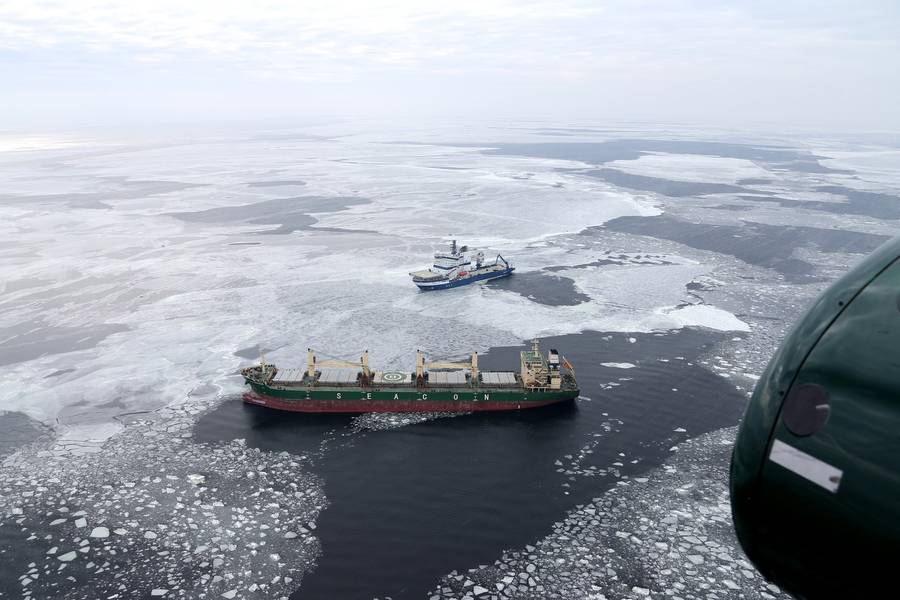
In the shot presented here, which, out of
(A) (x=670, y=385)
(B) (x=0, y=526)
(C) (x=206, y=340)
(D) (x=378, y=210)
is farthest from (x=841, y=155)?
(B) (x=0, y=526)

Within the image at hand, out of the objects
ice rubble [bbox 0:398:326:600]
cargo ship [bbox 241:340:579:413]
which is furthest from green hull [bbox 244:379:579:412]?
ice rubble [bbox 0:398:326:600]

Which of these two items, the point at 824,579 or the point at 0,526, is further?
the point at 0,526

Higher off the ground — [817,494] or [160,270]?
[817,494]

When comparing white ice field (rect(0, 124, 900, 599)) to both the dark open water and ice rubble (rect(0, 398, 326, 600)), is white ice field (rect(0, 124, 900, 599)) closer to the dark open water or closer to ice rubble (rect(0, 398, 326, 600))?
ice rubble (rect(0, 398, 326, 600))

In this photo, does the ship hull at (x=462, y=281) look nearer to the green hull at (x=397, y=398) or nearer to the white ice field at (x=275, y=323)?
the white ice field at (x=275, y=323)

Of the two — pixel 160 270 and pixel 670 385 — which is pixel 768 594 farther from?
pixel 160 270

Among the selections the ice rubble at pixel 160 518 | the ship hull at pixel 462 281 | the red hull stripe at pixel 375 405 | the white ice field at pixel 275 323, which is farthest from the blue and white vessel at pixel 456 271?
the ice rubble at pixel 160 518

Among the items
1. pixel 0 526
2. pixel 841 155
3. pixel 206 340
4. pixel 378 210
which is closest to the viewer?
pixel 0 526
